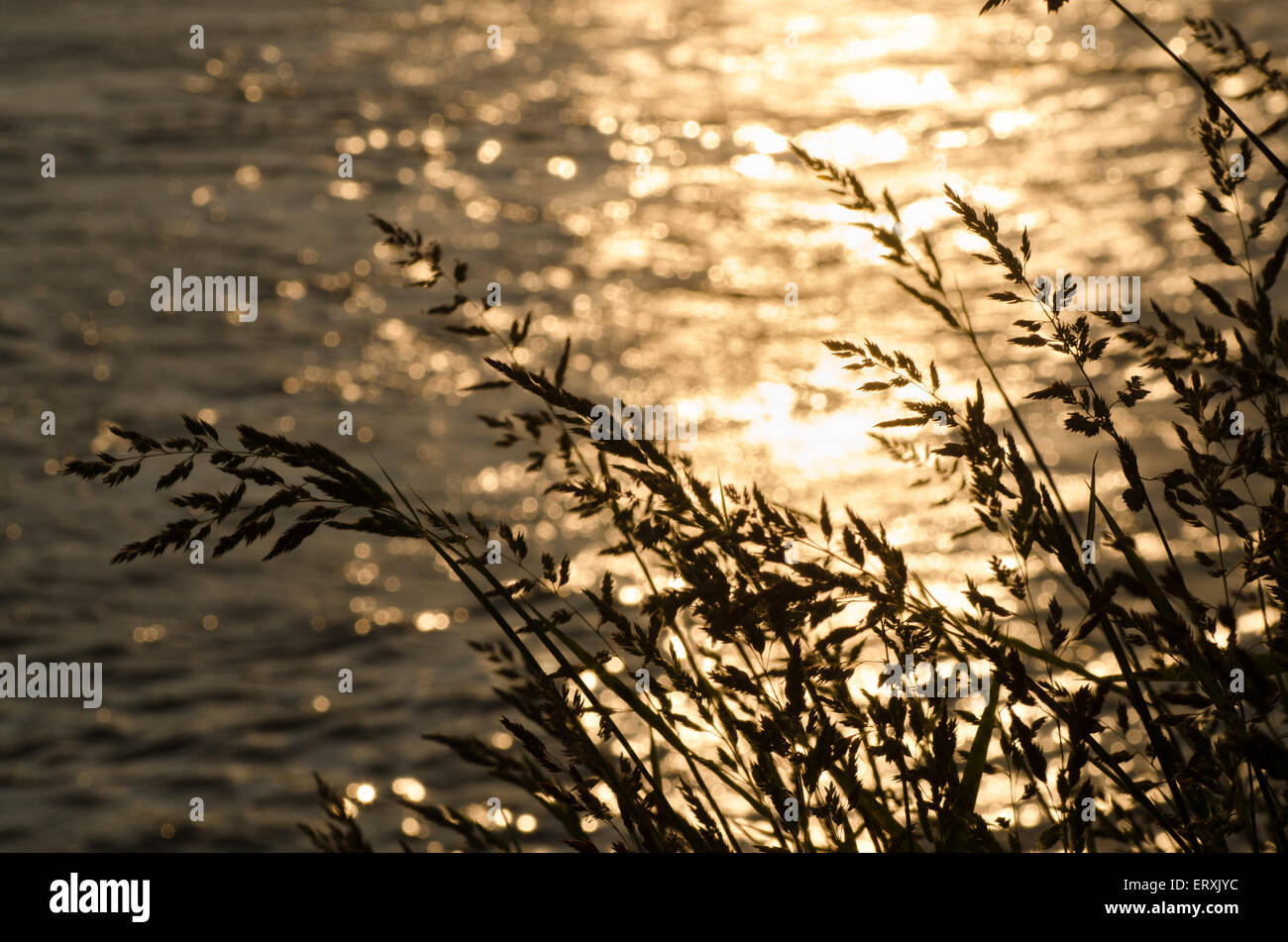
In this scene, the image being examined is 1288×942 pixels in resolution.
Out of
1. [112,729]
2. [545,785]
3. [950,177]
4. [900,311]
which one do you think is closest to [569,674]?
[545,785]

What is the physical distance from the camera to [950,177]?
27.5ft

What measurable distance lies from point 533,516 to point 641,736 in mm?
1519
